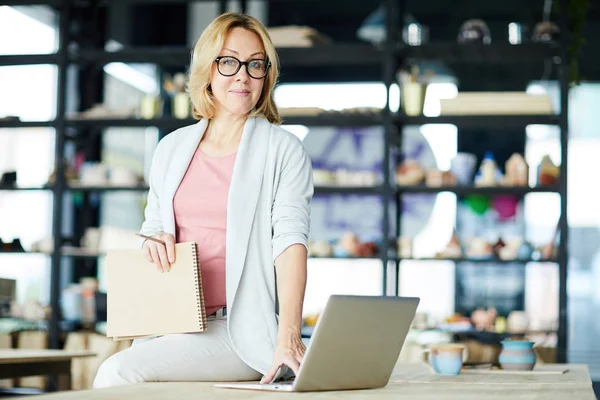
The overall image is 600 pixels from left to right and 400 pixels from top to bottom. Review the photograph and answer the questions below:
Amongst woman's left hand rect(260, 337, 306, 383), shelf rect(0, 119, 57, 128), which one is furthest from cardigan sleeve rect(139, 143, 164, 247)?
shelf rect(0, 119, 57, 128)

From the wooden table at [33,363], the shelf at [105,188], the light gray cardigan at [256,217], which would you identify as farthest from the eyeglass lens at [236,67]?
the shelf at [105,188]

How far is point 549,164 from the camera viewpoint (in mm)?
5164

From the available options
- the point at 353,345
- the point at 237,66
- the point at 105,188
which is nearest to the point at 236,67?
the point at 237,66

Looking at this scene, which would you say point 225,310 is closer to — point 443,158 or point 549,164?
point 549,164

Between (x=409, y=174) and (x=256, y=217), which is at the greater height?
(x=409, y=174)

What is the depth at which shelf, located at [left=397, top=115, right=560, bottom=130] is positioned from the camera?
203 inches

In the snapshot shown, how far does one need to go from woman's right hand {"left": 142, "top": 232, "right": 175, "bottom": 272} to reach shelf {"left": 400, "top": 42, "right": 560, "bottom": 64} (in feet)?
11.8

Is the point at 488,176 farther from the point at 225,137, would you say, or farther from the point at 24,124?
the point at 225,137

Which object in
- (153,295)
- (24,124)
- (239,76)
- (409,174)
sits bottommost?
(153,295)

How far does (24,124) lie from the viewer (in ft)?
18.6

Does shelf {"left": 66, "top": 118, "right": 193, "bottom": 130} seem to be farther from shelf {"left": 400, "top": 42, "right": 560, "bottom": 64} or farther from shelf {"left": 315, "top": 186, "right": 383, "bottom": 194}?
shelf {"left": 400, "top": 42, "right": 560, "bottom": 64}

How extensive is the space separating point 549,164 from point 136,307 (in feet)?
12.0

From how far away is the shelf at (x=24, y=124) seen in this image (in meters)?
5.63

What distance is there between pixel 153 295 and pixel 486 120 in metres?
3.59
